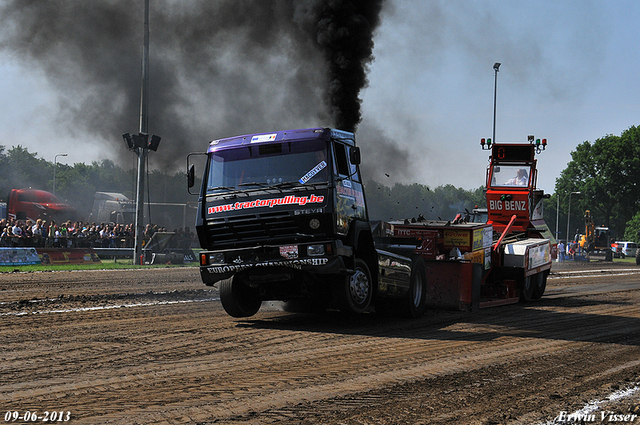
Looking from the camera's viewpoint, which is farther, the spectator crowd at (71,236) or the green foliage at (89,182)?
the green foliage at (89,182)

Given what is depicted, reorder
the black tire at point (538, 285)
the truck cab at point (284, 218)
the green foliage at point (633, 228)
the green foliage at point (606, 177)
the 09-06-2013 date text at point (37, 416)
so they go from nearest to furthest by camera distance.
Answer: the 09-06-2013 date text at point (37, 416)
the truck cab at point (284, 218)
the black tire at point (538, 285)
the green foliage at point (633, 228)
the green foliage at point (606, 177)

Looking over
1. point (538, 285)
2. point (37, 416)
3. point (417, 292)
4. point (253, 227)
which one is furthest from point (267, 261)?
point (538, 285)

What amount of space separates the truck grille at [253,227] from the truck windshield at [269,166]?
45cm

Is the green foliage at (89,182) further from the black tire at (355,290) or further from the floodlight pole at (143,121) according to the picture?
the black tire at (355,290)

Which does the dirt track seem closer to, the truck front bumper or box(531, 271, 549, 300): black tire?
the truck front bumper

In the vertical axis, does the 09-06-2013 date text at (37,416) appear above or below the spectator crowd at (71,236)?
below

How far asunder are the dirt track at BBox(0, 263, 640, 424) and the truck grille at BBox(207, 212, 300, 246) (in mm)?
1229

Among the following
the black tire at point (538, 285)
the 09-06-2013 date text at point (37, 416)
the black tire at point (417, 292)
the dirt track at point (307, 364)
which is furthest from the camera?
the black tire at point (538, 285)

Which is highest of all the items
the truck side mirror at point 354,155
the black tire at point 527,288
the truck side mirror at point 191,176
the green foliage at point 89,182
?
the green foliage at point 89,182

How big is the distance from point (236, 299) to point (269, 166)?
1.99 m

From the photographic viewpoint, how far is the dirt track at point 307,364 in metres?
4.68

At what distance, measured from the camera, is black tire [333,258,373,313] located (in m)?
8.64

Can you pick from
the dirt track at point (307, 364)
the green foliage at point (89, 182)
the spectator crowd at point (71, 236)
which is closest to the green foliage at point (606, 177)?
the green foliage at point (89, 182)

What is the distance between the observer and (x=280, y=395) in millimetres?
5062
